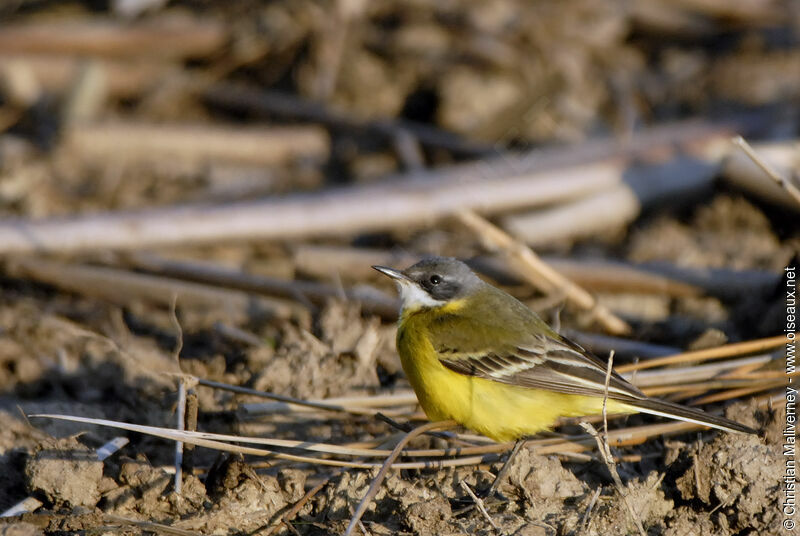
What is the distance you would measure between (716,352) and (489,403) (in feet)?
5.26

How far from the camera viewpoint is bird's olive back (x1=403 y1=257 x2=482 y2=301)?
20.6 feet

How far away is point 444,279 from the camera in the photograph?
20.5ft

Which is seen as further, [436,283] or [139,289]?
[139,289]

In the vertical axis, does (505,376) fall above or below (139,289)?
above

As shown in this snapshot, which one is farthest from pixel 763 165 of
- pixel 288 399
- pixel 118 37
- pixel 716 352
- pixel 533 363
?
pixel 118 37

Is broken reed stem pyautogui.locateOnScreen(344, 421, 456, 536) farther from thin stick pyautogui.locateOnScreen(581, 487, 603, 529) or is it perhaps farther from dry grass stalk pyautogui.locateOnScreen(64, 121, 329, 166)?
dry grass stalk pyautogui.locateOnScreen(64, 121, 329, 166)

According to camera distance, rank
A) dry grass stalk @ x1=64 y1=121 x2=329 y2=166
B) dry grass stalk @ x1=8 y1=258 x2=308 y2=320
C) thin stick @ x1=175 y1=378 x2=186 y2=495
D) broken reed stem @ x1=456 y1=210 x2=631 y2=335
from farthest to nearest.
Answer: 1. dry grass stalk @ x1=64 y1=121 x2=329 y2=166
2. dry grass stalk @ x1=8 y1=258 x2=308 y2=320
3. broken reed stem @ x1=456 y1=210 x2=631 y2=335
4. thin stick @ x1=175 y1=378 x2=186 y2=495

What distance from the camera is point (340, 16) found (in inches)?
431

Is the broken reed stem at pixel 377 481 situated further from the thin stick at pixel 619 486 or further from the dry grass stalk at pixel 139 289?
the dry grass stalk at pixel 139 289

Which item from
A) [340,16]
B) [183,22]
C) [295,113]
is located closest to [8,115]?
[183,22]

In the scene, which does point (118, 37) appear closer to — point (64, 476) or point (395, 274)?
point (395, 274)

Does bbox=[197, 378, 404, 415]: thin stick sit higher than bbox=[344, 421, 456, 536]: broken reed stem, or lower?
lower

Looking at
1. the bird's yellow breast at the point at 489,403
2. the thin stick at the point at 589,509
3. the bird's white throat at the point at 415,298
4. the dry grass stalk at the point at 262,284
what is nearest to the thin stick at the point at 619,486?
the thin stick at the point at 589,509

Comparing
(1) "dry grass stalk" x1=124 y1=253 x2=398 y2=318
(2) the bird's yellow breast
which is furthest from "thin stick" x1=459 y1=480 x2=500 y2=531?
(1) "dry grass stalk" x1=124 y1=253 x2=398 y2=318
